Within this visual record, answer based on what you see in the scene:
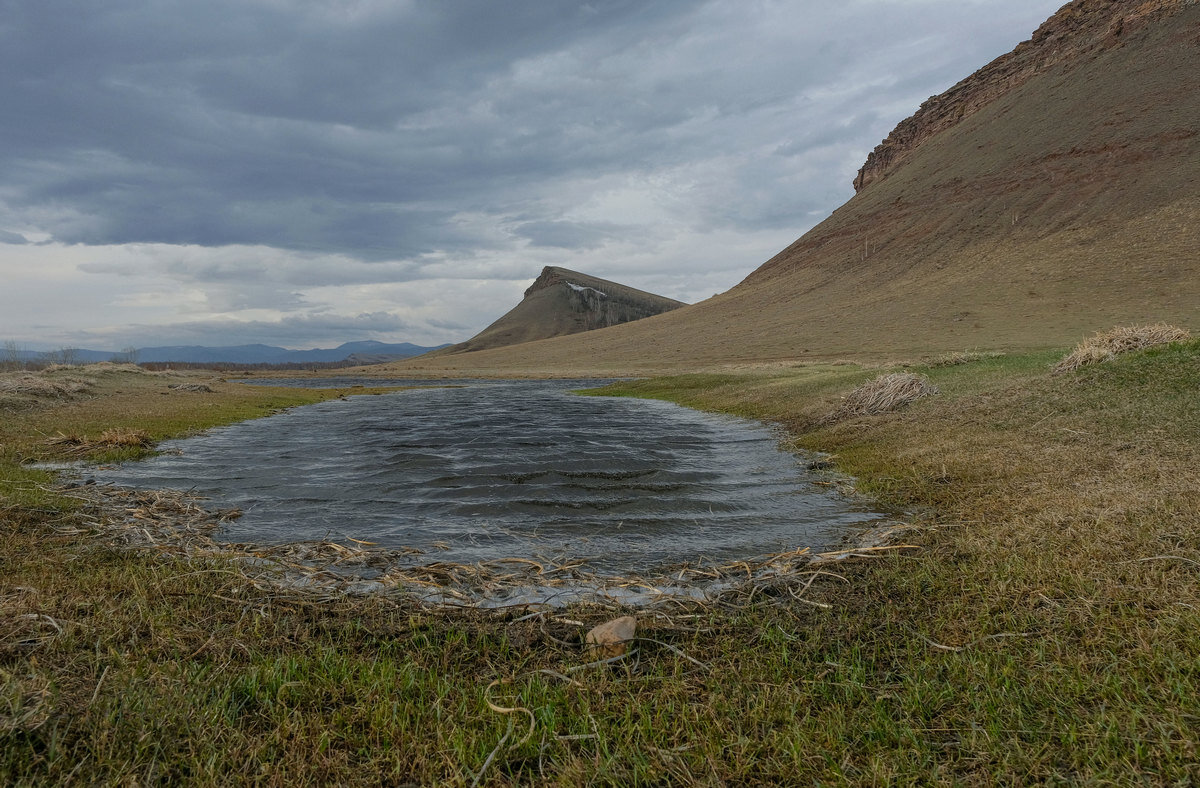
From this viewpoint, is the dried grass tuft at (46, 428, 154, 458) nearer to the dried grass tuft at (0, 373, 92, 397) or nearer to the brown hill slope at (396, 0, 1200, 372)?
the dried grass tuft at (0, 373, 92, 397)

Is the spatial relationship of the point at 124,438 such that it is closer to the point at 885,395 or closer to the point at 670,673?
the point at 670,673

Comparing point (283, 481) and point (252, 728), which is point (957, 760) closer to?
point (252, 728)

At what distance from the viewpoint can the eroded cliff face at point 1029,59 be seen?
106 m

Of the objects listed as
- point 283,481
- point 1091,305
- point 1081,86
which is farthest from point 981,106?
point 283,481

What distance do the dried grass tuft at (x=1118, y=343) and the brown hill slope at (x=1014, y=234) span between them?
156 ft

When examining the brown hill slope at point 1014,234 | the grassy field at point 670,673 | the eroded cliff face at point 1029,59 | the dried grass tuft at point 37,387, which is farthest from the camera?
the eroded cliff face at point 1029,59

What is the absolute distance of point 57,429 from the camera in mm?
18484

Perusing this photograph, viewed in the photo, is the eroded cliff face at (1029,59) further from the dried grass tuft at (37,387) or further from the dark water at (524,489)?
the dried grass tuft at (37,387)

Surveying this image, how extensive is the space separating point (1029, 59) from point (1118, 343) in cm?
15177

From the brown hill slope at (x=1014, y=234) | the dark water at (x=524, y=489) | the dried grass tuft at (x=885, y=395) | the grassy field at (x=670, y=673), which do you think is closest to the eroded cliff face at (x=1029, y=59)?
the brown hill slope at (x=1014, y=234)

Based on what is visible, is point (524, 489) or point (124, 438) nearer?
point (524, 489)

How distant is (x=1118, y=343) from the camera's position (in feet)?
55.8

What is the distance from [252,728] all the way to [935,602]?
20.9ft

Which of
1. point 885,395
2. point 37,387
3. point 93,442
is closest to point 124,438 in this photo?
point 93,442
